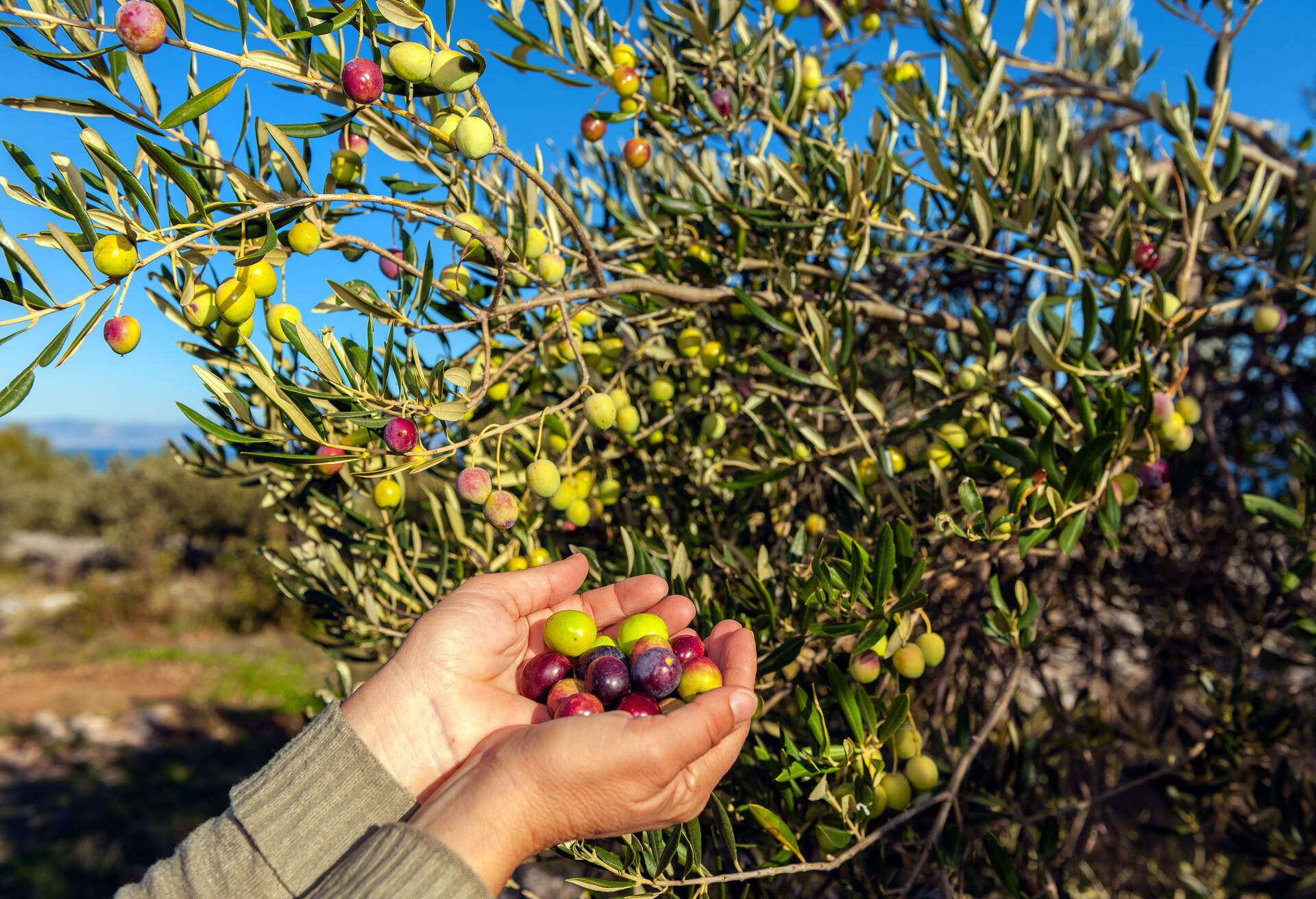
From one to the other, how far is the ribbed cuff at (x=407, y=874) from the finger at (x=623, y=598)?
0.64m

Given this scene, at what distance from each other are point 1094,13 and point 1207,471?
227cm

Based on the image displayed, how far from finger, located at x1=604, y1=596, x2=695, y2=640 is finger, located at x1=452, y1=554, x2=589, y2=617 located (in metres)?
0.18

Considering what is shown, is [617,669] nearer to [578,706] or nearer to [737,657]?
[578,706]

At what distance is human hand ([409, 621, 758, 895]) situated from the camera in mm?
1091

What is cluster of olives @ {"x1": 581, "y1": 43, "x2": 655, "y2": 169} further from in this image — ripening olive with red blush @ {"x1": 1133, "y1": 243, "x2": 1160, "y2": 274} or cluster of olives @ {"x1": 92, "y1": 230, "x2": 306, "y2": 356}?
ripening olive with red blush @ {"x1": 1133, "y1": 243, "x2": 1160, "y2": 274}

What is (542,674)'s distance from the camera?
1.61m

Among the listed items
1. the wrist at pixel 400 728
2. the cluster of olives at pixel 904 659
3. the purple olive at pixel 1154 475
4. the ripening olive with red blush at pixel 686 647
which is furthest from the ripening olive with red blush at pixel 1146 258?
the wrist at pixel 400 728

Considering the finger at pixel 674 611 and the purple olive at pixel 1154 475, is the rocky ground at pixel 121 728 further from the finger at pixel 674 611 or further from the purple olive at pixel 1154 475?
the purple olive at pixel 1154 475

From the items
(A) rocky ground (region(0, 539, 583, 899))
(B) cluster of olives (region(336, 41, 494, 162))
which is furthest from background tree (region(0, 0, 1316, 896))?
(A) rocky ground (region(0, 539, 583, 899))

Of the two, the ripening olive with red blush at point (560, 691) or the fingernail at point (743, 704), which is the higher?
the fingernail at point (743, 704)

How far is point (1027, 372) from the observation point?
201 centimetres

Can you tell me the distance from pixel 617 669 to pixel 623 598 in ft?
0.50

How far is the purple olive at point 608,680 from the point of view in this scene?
59.8 inches

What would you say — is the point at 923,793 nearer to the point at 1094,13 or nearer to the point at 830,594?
the point at 830,594
